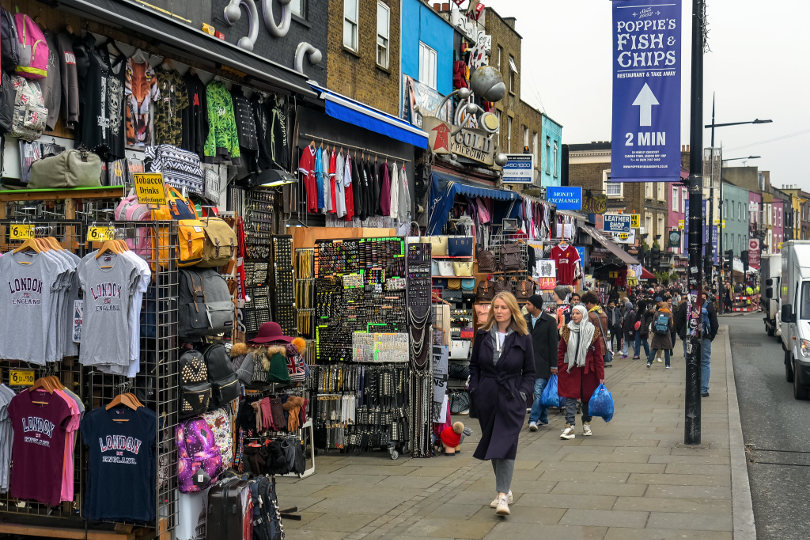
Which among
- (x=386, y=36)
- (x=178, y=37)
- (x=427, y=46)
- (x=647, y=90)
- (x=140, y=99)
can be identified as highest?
(x=427, y=46)

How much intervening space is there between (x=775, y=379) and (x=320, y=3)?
14018 millimetres

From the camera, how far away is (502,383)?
338 inches

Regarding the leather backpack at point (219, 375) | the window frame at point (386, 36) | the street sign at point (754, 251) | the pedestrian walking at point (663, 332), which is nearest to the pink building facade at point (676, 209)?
the street sign at point (754, 251)

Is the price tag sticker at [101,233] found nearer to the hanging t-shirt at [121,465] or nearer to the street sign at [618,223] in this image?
the hanging t-shirt at [121,465]

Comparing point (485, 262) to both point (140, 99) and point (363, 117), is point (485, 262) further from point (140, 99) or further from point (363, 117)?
point (140, 99)

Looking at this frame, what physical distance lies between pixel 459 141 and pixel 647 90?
31.1 feet

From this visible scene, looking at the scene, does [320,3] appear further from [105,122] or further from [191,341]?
[191,341]

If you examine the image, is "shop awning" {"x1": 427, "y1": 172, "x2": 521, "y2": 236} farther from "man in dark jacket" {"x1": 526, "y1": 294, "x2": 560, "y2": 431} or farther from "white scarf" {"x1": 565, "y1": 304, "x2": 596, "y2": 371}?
"white scarf" {"x1": 565, "y1": 304, "x2": 596, "y2": 371}

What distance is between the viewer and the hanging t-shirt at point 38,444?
6.72 metres

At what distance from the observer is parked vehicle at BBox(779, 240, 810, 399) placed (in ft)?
56.5

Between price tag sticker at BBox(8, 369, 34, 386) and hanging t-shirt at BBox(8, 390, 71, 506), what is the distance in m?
0.16

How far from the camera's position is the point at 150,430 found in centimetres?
648

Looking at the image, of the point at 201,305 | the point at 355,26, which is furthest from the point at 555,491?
the point at 355,26

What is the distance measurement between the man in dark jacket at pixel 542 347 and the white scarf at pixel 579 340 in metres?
0.34
